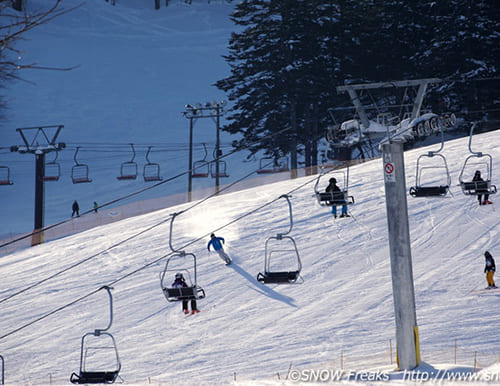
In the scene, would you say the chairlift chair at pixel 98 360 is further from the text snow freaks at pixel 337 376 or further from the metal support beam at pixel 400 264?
Answer: the metal support beam at pixel 400 264

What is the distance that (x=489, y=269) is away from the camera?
63.1 feet

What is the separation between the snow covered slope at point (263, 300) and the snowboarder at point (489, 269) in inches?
19.0

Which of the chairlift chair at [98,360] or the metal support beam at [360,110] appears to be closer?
the metal support beam at [360,110]

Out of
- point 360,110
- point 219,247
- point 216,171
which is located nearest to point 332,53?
point 216,171

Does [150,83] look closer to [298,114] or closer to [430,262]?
[298,114]

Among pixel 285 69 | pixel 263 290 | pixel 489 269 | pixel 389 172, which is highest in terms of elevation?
pixel 285 69

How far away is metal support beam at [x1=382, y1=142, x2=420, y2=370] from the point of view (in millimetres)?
13031

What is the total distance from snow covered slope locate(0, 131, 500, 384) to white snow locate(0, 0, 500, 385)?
61mm

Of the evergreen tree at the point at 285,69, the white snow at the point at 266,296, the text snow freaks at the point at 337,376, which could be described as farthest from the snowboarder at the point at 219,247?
the evergreen tree at the point at 285,69

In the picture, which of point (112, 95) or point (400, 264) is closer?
point (400, 264)

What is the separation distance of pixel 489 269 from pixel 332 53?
27.5 m

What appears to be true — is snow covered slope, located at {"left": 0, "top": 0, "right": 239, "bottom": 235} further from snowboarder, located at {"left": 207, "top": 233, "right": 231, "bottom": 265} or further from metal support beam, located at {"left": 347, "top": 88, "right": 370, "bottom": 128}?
metal support beam, located at {"left": 347, "top": 88, "right": 370, "bottom": 128}

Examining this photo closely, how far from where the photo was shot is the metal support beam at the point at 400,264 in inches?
513

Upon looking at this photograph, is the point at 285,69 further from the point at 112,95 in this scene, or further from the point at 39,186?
the point at 112,95
